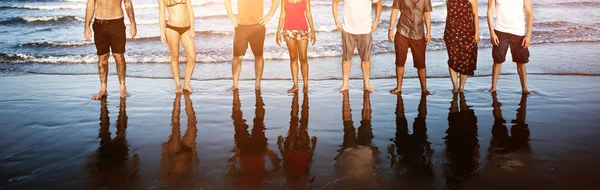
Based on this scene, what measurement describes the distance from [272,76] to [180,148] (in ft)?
16.7

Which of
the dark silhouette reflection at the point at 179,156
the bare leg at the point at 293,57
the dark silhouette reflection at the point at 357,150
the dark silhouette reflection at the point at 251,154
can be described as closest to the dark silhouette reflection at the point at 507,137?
the dark silhouette reflection at the point at 357,150

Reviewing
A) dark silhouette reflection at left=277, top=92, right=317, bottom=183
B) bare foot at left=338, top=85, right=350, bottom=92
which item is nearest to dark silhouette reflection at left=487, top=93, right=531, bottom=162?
dark silhouette reflection at left=277, top=92, right=317, bottom=183

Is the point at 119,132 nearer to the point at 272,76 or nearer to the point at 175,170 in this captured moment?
the point at 175,170

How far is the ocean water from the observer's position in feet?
41.5

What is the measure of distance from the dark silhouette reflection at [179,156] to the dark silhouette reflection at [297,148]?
80 centimetres

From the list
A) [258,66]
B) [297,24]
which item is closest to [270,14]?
[297,24]

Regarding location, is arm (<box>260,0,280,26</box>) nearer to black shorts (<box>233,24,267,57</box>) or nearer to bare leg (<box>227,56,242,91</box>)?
black shorts (<box>233,24,267,57</box>)

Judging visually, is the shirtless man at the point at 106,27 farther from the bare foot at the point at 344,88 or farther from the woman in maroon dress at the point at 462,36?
the woman in maroon dress at the point at 462,36

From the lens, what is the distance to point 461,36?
24.4 ft

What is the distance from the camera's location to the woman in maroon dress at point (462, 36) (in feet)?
23.8

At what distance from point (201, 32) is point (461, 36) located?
36.6 ft

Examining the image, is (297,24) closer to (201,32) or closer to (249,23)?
(249,23)

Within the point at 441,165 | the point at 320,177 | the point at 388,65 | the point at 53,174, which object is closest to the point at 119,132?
the point at 53,174

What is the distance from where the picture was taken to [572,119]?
5.70 m
